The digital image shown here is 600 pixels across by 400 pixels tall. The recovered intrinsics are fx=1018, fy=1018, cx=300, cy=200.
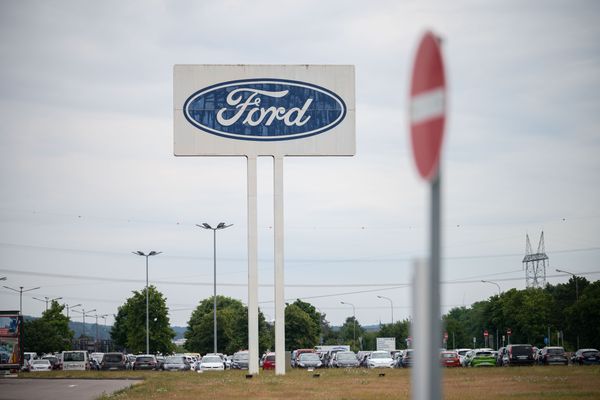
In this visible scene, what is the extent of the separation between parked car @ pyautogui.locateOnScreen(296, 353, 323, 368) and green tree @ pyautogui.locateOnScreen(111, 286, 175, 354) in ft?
178

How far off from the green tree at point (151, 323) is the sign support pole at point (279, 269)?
74391 mm

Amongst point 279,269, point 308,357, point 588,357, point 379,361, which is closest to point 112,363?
point 308,357

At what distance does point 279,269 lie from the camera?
4791cm

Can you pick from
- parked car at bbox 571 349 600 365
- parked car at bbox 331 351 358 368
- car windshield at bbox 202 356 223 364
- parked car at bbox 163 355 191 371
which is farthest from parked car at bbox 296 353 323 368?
parked car at bbox 571 349 600 365

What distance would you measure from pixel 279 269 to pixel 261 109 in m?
7.55

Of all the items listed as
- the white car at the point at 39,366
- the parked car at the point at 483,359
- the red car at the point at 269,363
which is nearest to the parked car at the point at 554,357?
the parked car at the point at 483,359

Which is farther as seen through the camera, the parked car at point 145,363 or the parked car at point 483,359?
the parked car at point 145,363

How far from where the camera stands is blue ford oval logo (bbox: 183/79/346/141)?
4738 cm

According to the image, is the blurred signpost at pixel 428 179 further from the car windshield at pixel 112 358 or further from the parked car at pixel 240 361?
the parked car at pixel 240 361

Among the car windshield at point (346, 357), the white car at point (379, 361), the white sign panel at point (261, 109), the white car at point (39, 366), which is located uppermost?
the white sign panel at point (261, 109)

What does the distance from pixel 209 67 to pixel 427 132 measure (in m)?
43.7

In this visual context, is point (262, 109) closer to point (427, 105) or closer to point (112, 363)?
point (112, 363)

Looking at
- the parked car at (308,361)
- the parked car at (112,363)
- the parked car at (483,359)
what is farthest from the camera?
the parked car at (112,363)

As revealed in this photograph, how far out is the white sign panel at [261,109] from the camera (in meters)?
47.4
